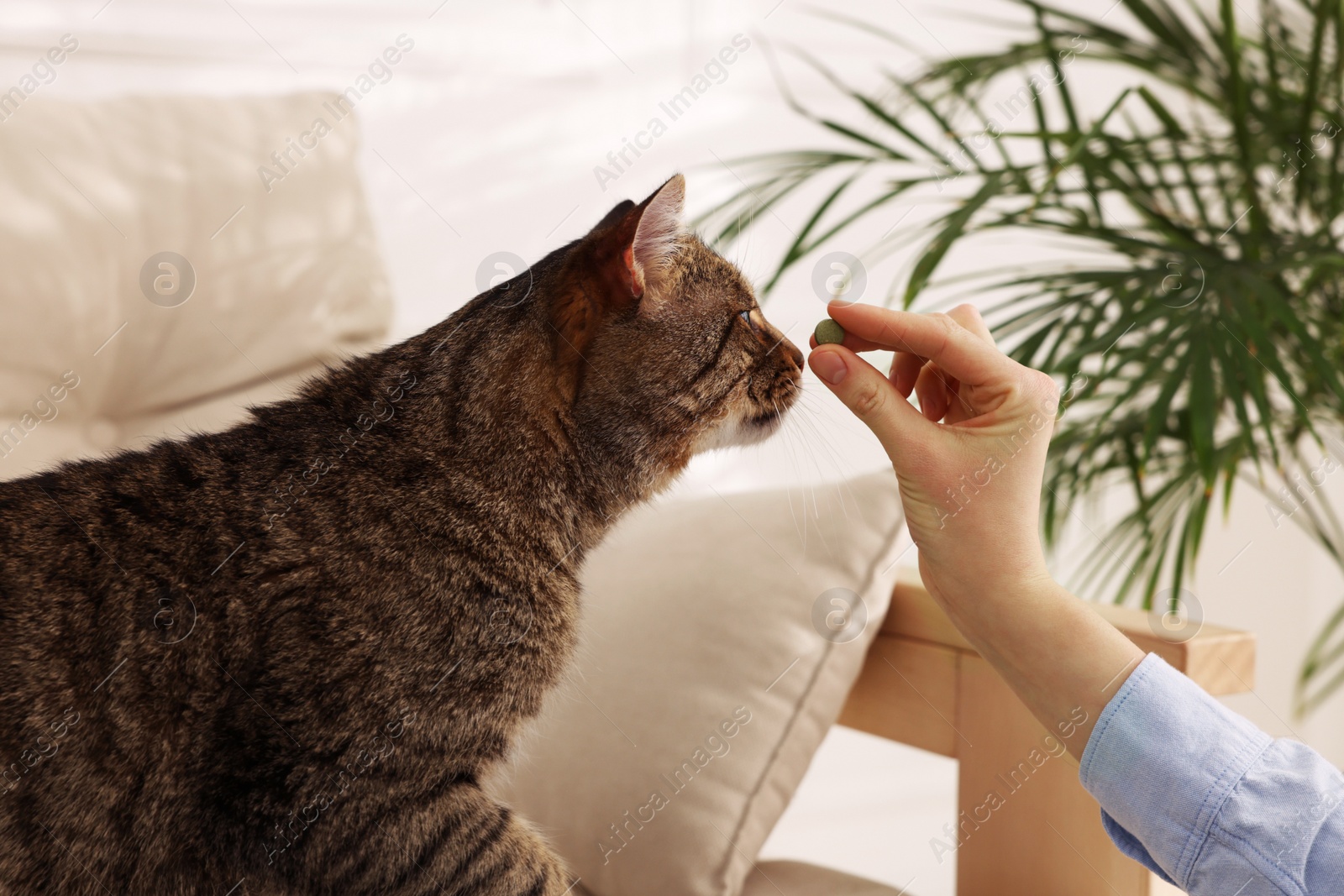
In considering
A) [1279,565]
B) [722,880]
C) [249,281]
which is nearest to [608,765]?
[722,880]

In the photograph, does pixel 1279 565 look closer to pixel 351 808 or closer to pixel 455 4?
pixel 455 4

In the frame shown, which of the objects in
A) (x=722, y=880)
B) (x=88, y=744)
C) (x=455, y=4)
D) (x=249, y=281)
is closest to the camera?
(x=88, y=744)

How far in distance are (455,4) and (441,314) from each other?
1.76 ft

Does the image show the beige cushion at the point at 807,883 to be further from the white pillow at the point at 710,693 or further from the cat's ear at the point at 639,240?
the cat's ear at the point at 639,240

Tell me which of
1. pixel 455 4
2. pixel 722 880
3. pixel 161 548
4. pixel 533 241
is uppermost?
pixel 455 4

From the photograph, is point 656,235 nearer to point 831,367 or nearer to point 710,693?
point 831,367

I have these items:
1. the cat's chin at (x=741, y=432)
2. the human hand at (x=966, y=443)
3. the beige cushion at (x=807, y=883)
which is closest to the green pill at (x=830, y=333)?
the human hand at (x=966, y=443)

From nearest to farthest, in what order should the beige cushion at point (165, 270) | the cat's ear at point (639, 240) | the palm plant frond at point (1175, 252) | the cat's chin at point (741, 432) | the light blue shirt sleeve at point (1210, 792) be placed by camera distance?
the light blue shirt sleeve at point (1210, 792), the cat's ear at point (639, 240), the cat's chin at point (741, 432), the beige cushion at point (165, 270), the palm plant frond at point (1175, 252)

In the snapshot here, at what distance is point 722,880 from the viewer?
3.14 ft

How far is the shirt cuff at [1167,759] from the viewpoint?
667mm

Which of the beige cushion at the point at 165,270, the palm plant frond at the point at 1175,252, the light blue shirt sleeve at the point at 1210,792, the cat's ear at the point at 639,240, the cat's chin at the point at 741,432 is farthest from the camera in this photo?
the palm plant frond at the point at 1175,252

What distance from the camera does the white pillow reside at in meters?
0.97

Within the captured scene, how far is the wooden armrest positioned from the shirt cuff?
140 mm

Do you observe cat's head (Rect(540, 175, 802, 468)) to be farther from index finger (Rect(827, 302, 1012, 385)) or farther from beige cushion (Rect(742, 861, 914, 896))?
beige cushion (Rect(742, 861, 914, 896))
